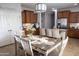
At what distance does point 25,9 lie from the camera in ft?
4.97

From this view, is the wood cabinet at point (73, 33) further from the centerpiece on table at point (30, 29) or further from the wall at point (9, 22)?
the wall at point (9, 22)

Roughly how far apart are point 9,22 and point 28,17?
12.9 inches

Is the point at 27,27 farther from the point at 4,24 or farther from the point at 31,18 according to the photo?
the point at 4,24

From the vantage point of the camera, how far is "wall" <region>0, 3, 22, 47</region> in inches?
53.8

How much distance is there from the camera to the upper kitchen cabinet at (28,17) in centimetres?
152

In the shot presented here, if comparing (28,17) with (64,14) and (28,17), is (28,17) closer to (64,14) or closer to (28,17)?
(28,17)

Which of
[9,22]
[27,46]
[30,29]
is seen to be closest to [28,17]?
[30,29]

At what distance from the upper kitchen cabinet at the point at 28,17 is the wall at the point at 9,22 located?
83 mm

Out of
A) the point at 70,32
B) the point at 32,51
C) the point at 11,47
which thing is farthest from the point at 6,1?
the point at 70,32

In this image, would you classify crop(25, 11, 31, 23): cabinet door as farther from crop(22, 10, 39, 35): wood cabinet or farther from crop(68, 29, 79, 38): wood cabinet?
crop(68, 29, 79, 38): wood cabinet

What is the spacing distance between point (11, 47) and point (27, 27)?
1.41ft

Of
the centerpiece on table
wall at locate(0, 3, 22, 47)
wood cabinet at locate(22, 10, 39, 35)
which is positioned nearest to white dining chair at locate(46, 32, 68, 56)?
the centerpiece on table

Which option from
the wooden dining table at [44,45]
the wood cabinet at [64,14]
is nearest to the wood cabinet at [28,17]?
the wooden dining table at [44,45]

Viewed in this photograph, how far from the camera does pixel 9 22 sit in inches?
57.6
